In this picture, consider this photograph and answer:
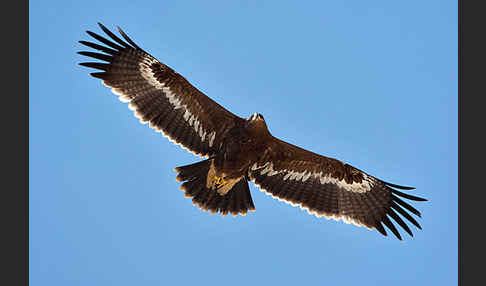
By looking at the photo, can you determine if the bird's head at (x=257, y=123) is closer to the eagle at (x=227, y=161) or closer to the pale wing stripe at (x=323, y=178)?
the eagle at (x=227, y=161)

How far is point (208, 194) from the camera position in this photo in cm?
1039

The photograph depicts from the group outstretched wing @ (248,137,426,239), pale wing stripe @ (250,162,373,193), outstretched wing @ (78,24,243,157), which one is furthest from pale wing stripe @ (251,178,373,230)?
outstretched wing @ (78,24,243,157)

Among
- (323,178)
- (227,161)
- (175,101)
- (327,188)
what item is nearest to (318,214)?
(327,188)

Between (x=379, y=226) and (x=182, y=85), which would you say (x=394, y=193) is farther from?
(x=182, y=85)

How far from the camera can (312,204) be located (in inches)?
421

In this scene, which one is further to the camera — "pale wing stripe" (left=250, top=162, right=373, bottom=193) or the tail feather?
"pale wing stripe" (left=250, top=162, right=373, bottom=193)

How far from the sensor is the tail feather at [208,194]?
10.3m

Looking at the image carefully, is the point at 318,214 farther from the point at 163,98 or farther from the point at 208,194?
the point at 163,98

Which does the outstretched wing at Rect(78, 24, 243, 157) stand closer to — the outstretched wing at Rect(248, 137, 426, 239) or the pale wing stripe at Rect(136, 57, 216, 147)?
the pale wing stripe at Rect(136, 57, 216, 147)

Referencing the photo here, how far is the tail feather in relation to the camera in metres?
10.3

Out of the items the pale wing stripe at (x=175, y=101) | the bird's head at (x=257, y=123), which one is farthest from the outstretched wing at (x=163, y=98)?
the bird's head at (x=257, y=123)

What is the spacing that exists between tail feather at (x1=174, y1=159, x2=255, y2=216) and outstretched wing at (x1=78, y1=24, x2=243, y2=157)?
0.33m

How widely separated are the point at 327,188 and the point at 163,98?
326cm

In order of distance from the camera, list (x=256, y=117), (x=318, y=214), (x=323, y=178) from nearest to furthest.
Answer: (x=256, y=117) → (x=318, y=214) → (x=323, y=178)
